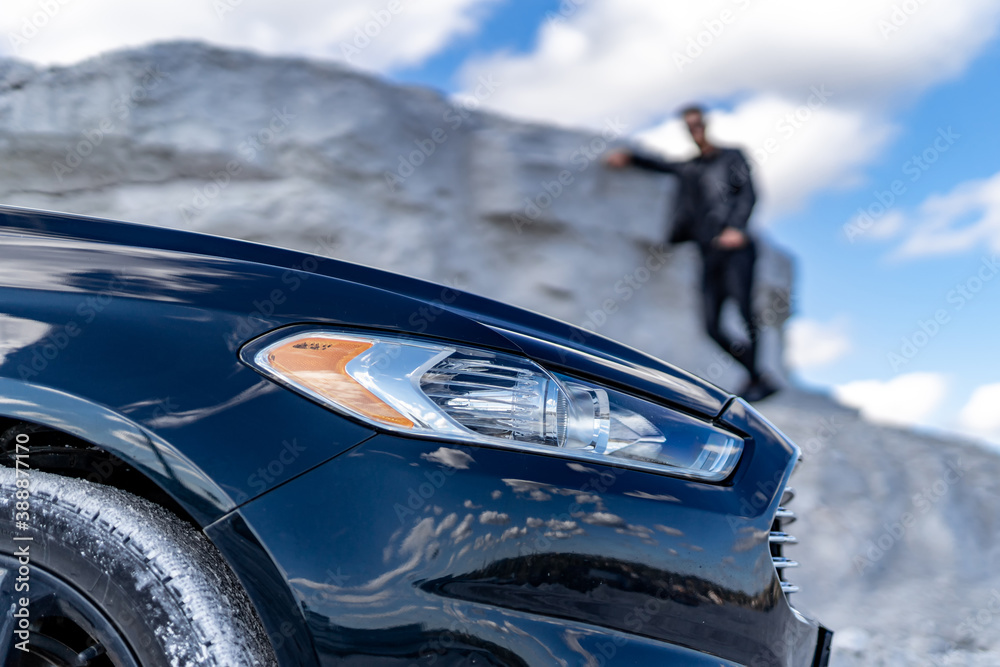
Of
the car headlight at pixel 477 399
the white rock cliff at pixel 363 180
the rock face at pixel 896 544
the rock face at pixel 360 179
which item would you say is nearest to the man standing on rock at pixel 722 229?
the rock face at pixel 896 544

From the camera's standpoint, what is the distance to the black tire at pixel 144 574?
3.08 ft

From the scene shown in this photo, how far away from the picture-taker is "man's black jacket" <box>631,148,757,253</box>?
487cm

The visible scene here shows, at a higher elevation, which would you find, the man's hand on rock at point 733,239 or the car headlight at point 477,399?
the man's hand on rock at point 733,239

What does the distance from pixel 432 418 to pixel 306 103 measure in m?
8.47

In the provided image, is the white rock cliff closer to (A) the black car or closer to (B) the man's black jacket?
(B) the man's black jacket

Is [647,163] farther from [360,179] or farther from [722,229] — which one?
[360,179]

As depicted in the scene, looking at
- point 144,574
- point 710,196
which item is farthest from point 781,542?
point 710,196

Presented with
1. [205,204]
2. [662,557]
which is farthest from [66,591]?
[205,204]

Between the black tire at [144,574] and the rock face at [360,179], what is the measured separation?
6.95 meters

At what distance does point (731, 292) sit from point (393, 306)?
13.8ft

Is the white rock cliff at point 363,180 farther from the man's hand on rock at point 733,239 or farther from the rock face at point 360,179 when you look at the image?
the man's hand on rock at point 733,239

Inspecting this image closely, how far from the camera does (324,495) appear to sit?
942 millimetres

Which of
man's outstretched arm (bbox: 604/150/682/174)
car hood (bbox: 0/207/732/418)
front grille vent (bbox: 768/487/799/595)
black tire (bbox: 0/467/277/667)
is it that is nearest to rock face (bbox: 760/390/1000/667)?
front grille vent (bbox: 768/487/799/595)

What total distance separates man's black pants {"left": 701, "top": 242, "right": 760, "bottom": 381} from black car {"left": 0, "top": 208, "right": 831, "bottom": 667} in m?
3.99
